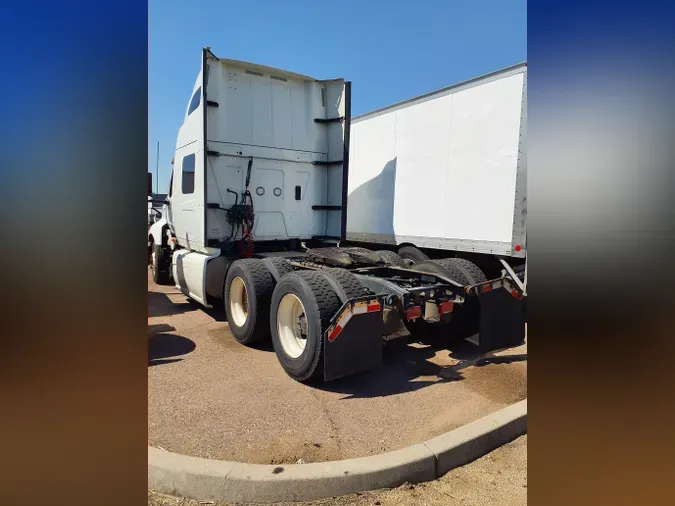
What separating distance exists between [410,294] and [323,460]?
7.54ft

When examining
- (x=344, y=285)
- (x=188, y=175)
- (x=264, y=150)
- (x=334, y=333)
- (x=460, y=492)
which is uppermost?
(x=264, y=150)

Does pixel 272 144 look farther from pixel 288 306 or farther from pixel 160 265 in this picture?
pixel 160 265

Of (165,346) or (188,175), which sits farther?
(188,175)

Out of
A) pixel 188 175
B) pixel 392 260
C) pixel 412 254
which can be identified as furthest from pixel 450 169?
pixel 188 175

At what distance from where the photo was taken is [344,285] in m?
4.70

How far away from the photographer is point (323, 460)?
3191 millimetres

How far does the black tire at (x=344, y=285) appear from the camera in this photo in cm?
460

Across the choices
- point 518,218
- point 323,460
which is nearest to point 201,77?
point 518,218

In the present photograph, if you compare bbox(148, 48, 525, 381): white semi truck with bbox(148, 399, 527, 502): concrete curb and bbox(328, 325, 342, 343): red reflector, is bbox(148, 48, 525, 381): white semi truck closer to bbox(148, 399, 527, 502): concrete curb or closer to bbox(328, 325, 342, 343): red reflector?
bbox(328, 325, 342, 343): red reflector

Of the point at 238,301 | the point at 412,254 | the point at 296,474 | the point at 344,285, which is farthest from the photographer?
the point at 412,254

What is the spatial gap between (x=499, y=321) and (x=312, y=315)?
2387 mm

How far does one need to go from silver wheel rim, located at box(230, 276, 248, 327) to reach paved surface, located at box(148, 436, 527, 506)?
12.1ft
